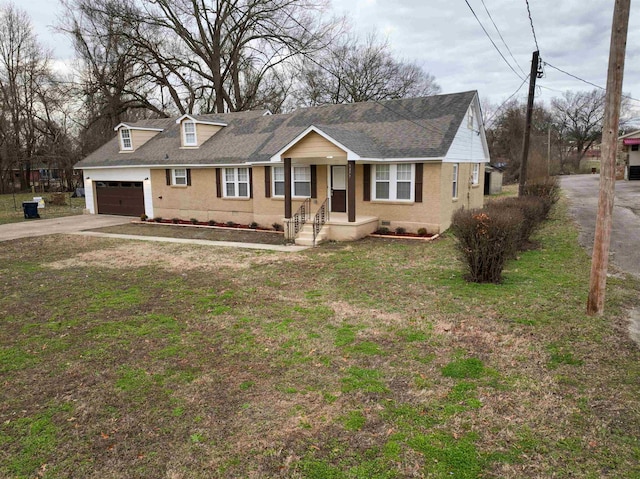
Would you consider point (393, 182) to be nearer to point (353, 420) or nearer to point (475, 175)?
point (475, 175)

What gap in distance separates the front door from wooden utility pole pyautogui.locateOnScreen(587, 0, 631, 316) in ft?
36.0

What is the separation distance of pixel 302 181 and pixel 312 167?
75cm

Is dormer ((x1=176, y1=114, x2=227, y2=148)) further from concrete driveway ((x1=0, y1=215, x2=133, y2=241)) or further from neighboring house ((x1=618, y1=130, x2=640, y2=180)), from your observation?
neighboring house ((x1=618, y1=130, x2=640, y2=180))

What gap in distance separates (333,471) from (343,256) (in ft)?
29.1

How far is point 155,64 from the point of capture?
113 feet

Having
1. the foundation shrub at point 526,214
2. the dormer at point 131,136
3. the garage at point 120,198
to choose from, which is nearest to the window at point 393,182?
the foundation shrub at point 526,214

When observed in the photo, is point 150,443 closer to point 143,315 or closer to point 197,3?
point 143,315

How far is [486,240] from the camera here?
8.50 m

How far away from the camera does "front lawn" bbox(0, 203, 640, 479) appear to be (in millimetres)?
3746

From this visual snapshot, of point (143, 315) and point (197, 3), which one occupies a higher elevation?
point (197, 3)

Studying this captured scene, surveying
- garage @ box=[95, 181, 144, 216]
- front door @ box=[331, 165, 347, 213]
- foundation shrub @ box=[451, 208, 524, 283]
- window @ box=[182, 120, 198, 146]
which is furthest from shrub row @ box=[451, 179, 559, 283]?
garage @ box=[95, 181, 144, 216]

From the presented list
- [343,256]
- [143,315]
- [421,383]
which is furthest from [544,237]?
[143,315]

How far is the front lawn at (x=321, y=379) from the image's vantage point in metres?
3.75

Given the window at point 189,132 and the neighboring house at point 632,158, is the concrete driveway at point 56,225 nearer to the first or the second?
the window at point 189,132
